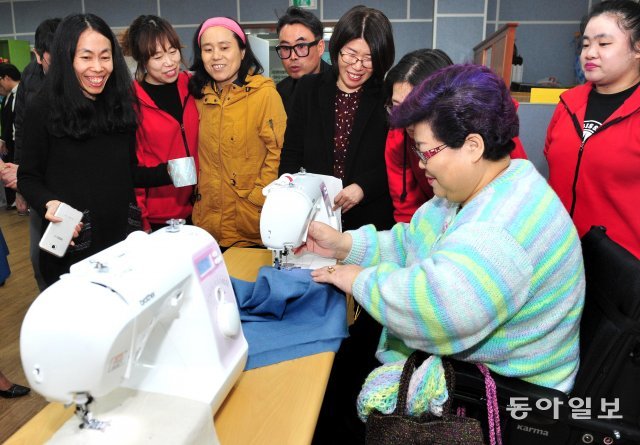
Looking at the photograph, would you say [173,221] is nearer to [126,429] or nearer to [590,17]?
[126,429]

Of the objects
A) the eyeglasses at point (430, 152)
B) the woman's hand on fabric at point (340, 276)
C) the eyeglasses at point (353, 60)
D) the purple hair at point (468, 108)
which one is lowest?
the woman's hand on fabric at point (340, 276)

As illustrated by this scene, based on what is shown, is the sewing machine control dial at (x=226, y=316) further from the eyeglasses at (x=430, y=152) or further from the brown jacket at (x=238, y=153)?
the brown jacket at (x=238, y=153)

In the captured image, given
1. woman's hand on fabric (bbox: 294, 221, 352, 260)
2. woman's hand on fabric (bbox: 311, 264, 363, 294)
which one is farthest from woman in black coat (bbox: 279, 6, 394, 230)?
woman's hand on fabric (bbox: 311, 264, 363, 294)

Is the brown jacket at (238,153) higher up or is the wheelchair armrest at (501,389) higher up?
the brown jacket at (238,153)

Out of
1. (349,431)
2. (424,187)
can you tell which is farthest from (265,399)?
(424,187)

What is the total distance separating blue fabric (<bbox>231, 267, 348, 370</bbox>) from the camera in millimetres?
1184

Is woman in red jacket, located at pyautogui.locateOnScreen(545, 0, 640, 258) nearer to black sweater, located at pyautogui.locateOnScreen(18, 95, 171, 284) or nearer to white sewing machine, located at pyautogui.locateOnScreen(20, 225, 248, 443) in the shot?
white sewing machine, located at pyautogui.locateOnScreen(20, 225, 248, 443)

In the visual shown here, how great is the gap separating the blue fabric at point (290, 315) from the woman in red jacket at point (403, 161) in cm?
67

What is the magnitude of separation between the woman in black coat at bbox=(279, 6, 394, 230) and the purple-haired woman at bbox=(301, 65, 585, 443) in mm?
739

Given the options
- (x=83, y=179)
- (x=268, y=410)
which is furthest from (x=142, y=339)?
(x=83, y=179)

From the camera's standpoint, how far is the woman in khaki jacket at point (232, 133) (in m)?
2.10

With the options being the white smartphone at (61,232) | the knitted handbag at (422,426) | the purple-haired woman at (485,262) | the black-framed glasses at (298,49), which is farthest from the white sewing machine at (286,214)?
the black-framed glasses at (298,49)

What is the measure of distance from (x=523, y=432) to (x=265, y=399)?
0.58 meters

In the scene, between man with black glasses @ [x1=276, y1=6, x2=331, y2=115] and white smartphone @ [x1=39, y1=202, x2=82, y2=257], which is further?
man with black glasses @ [x1=276, y1=6, x2=331, y2=115]
